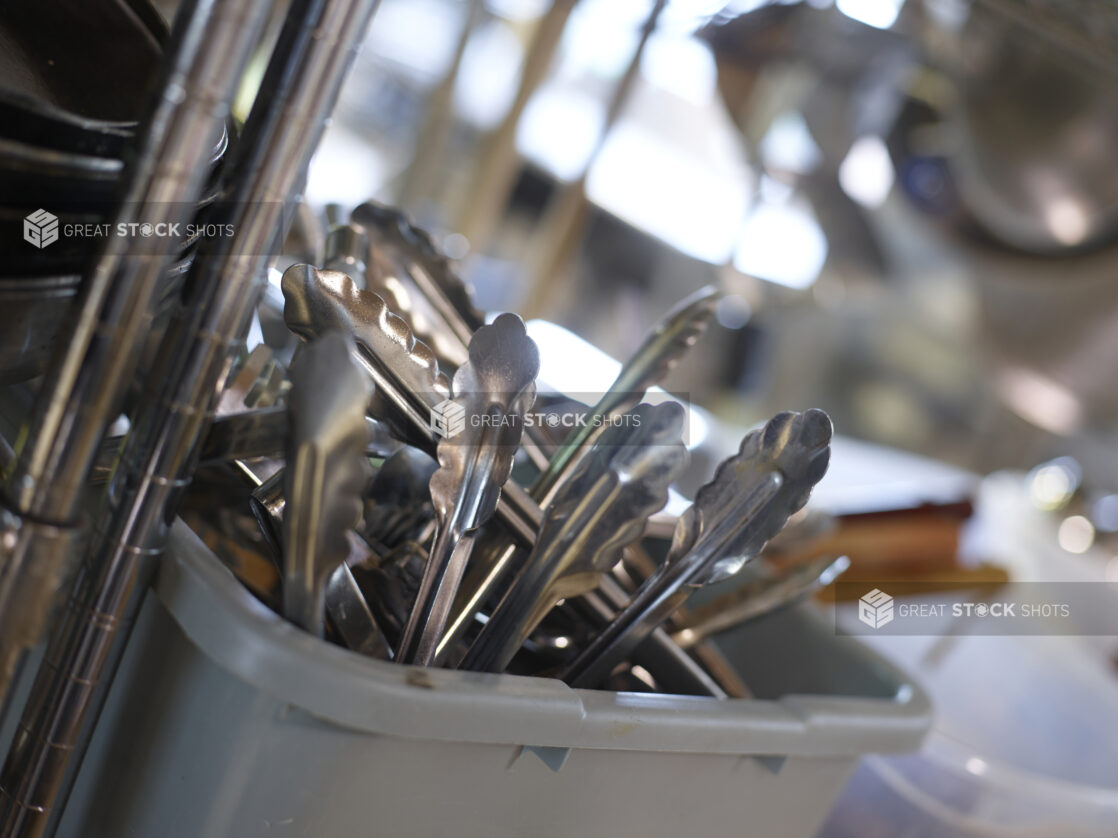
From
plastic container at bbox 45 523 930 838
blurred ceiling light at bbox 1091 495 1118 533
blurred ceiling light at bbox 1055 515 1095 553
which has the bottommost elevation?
blurred ceiling light at bbox 1055 515 1095 553

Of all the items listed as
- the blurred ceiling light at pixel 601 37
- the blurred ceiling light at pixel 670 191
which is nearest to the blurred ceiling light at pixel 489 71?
the blurred ceiling light at pixel 601 37

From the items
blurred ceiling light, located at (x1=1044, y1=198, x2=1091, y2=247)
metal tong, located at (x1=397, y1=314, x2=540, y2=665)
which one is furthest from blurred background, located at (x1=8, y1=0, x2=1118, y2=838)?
metal tong, located at (x1=397, y1=314, x2=540, y2=665)

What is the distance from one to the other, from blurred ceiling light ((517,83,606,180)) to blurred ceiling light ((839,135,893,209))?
0.55 metres

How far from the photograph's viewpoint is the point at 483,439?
23 centimetres

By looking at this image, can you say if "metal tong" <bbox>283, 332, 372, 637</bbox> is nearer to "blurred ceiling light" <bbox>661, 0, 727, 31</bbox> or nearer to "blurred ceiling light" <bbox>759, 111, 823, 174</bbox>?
"blurred ceiling light" <bbox>661, 0, 727, 31</bbox>

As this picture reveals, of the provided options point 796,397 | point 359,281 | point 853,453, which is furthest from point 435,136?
point 359,281

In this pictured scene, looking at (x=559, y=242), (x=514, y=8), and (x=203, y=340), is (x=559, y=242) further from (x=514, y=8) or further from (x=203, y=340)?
(x=203, y=340)

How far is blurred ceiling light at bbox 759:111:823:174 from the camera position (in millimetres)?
1302

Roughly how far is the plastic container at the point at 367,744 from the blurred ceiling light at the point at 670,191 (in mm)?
1519

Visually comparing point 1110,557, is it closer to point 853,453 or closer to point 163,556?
point 853,453

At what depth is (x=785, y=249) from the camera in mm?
1692

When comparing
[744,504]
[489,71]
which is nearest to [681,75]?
[489,71]

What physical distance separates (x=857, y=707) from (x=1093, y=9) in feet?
2.28

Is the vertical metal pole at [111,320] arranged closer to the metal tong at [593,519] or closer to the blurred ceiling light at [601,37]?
the metal tong at [593,519]
